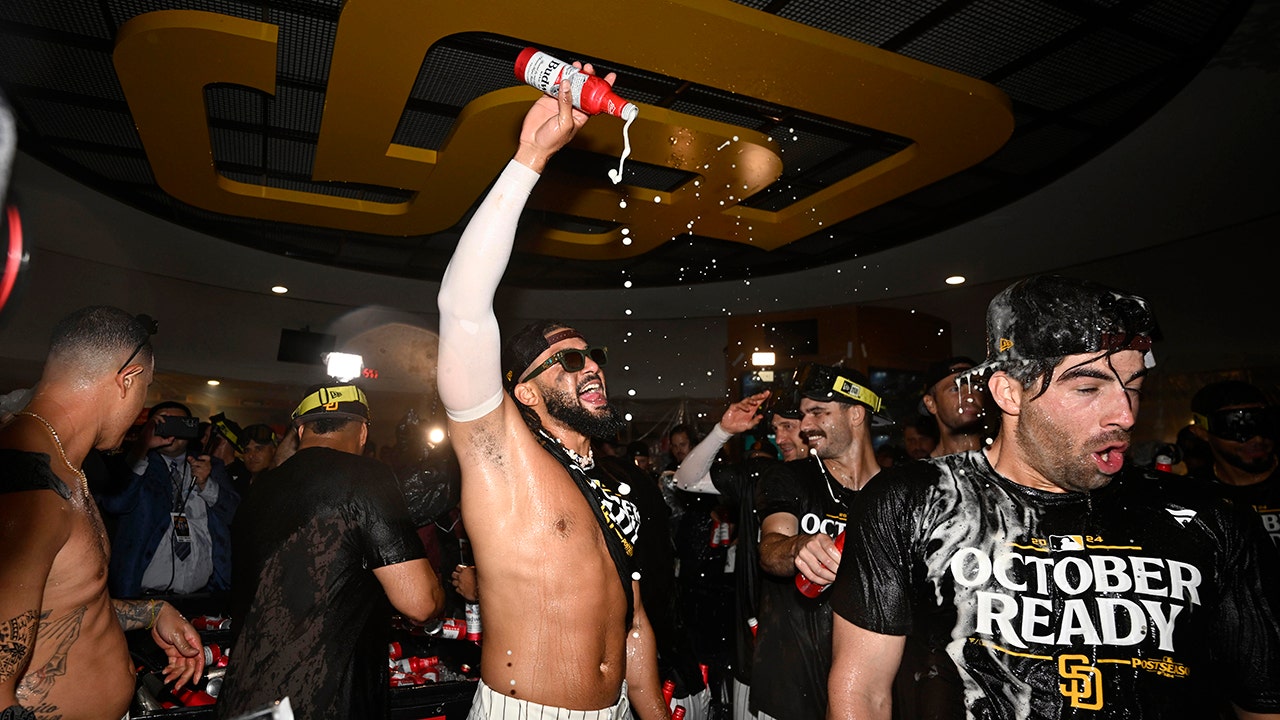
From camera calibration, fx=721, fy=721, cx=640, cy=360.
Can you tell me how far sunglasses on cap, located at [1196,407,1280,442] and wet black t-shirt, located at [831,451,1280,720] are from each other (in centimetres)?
296

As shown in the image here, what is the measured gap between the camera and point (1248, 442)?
4324 mm

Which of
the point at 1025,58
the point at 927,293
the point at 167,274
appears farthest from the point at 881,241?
the point at 167,274

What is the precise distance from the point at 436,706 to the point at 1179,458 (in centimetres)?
727

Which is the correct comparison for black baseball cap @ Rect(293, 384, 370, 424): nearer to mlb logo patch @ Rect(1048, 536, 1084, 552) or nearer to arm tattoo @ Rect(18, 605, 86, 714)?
arm tattoo @ Rect(18, 605, 86, 714)

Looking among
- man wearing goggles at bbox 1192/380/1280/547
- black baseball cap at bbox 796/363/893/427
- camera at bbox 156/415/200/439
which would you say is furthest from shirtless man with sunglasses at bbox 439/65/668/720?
man wearing goggles at bbox 1192/380/1280/547

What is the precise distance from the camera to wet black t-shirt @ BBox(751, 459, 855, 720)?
A: 347 cm

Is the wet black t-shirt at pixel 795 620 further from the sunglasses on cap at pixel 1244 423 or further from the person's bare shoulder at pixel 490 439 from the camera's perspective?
the sunglasses on cap at pixel 1244 423

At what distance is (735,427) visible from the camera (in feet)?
15.4

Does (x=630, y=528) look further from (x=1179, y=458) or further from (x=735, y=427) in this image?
(x=1179, y=458)

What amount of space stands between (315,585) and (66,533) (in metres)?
0.95

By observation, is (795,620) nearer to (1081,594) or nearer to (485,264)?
(1081,594)

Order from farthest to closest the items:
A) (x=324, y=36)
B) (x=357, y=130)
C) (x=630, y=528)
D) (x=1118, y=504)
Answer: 1. (x=357, y=130)
2. (x=324, y=36)
3. (x=630, y=528)
4. (x=1118, y=504)

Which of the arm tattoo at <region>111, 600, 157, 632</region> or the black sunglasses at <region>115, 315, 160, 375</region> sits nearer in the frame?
the black sunglasses at <region>115, 315, 160, 375</region>

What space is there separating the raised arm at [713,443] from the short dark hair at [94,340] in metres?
3.16
